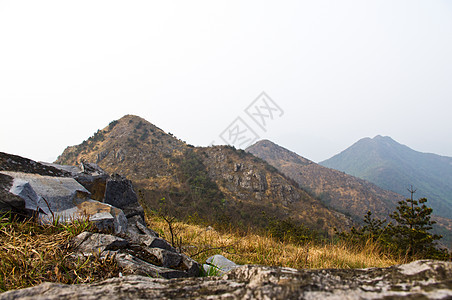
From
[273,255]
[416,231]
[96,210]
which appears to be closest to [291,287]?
[273,255]

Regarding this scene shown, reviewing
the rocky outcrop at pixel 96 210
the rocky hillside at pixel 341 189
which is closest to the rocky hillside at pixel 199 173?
the rocky hillside at pixel 341 189

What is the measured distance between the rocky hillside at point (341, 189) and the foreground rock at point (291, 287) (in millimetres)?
79342

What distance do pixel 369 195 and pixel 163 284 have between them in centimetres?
11778

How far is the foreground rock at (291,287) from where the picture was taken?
814 millimetres

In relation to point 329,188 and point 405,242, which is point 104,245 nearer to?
point 405,242

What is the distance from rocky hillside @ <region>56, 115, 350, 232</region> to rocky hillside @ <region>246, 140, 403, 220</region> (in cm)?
2139

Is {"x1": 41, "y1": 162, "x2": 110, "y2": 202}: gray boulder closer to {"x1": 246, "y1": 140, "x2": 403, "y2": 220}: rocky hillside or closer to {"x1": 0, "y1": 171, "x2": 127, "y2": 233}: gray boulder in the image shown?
{"x1": 0, "y1": 171, "x2": 127, "y2": 233}: gray boulder

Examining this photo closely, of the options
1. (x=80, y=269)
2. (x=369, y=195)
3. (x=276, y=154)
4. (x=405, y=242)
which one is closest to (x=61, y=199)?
(x=80, y=269)

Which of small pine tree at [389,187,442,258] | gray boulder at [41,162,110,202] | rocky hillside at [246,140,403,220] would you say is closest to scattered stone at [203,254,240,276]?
gray boulder at [41,162,110,202]

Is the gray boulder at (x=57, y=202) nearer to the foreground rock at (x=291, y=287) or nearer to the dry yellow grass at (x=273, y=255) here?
the dry yellow grass at (x=273, y=255)

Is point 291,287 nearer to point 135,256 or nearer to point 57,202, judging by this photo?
point 135,256

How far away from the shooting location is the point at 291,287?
87 cm

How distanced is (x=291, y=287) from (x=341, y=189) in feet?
391

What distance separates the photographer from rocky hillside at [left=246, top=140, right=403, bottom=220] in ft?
297
